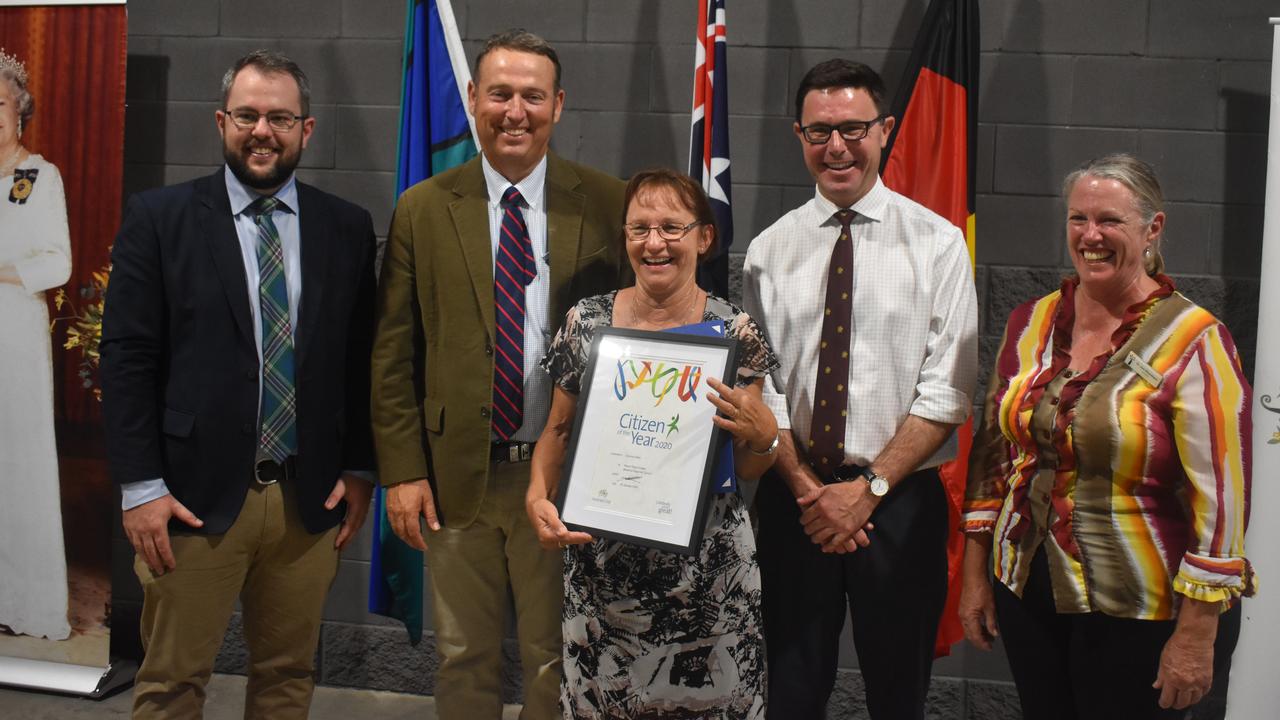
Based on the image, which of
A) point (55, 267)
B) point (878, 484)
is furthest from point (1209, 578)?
point (55, 267)

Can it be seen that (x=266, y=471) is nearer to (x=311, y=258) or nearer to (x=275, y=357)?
(x=275, y=357)

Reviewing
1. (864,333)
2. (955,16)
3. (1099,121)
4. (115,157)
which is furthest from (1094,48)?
(115,157)

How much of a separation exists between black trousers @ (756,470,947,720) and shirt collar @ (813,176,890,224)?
1.80 feet

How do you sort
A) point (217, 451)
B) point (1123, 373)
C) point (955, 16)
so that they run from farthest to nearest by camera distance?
point (955, 16)
point (217, 451)
point (1123, 373)

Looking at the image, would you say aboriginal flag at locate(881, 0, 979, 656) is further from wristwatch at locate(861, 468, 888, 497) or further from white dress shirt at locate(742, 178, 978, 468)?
wristwatch at locate(861, 468, 888, 497)

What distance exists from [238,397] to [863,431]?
4.18ft

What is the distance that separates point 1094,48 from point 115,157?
302 cm

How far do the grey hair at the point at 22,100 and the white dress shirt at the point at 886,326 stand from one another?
8.21ft


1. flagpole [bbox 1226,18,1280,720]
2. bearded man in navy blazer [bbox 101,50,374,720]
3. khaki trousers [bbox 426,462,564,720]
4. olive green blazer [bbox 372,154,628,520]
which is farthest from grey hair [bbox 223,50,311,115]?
flagpole [bbox 1226,18,1280,720]

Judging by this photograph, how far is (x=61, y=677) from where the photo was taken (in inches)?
119

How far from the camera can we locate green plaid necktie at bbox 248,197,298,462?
196 cm

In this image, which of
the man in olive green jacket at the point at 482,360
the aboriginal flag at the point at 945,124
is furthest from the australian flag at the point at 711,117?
the man in olive green jacket at the point at 482,360

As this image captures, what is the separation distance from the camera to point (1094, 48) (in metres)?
2.80

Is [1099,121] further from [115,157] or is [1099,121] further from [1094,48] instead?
[115,157]
